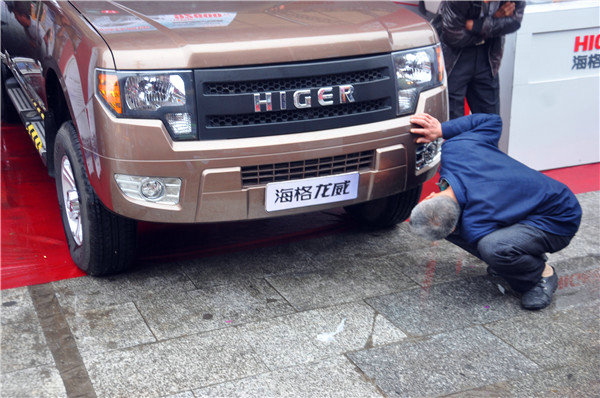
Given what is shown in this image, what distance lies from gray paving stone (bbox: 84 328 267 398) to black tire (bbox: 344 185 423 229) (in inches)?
58.3

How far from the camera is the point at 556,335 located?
3.37 metres

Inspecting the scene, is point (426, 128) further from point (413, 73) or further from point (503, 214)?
point (503, 214)

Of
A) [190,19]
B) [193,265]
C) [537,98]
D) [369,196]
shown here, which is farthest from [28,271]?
[537,98]

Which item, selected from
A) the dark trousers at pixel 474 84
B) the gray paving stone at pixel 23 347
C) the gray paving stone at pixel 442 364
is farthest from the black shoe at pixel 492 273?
the gray paving stone at pixel 23 347

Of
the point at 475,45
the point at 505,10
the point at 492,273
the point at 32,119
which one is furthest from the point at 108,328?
the point at 505,10

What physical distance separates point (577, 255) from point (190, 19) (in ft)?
8.46

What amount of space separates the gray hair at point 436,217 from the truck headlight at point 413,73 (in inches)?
20.7

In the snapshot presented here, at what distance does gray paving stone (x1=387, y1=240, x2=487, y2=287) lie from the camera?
13.0 ft

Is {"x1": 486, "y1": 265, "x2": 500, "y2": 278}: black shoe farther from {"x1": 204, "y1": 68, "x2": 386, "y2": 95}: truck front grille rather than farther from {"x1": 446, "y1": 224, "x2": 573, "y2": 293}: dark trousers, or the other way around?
{"x1": 204, "y1": 68, "x2": 386, "y2": 95}: truck front grille

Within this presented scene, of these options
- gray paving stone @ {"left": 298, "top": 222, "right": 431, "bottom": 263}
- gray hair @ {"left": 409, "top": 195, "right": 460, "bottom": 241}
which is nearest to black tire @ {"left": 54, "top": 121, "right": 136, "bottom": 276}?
gray paving stone @ {"left": 298, "top": 222, "right": 431, "bottom": 263}

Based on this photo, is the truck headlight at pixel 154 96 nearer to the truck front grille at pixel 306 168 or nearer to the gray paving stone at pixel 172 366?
the truck front grille at pixel 306 168

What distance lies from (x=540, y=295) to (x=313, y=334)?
3.91 ft

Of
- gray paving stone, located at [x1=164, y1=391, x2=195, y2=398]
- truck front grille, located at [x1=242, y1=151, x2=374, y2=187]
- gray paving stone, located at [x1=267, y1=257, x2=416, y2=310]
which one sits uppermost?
truck front grille, located at [x1=242, y1=151, x2=374, y2=187]

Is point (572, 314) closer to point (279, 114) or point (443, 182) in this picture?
point (443, 182)
